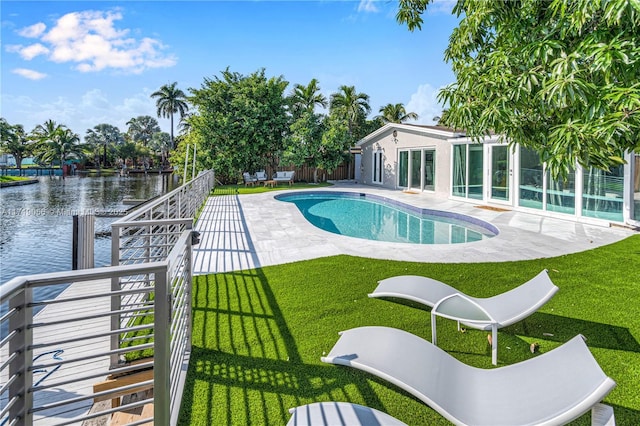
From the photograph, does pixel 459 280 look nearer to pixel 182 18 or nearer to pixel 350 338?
pixel 350 338

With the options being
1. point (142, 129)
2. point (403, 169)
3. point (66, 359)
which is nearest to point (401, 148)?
point (403, 169)

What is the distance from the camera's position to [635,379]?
293 cm

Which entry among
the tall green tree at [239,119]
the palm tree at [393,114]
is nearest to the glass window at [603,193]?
the tall green tree at [239,119]

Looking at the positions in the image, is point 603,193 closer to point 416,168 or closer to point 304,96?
point 416,168

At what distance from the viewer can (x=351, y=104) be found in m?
32.5

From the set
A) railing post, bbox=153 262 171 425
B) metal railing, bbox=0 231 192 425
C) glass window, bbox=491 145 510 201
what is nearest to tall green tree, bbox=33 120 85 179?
glass window, bbox=491 145 510 201

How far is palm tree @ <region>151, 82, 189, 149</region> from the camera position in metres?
48.7

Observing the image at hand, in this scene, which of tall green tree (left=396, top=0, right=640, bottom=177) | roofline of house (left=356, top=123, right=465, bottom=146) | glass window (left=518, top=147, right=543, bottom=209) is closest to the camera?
tall green tree (left=396, top=0, right=640, bottom=177)

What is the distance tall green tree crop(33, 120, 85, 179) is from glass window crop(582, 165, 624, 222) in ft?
191

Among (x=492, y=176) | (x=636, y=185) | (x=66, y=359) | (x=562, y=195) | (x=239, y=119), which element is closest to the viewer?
(x=66, y=359)

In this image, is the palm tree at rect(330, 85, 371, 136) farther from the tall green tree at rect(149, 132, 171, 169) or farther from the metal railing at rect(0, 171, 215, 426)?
the tall green tree at rect(149, 132, 171, 169)

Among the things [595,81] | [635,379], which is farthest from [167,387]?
[595,81]

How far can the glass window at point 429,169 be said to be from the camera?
55.1 ft

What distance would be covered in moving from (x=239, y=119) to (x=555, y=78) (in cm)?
2129
